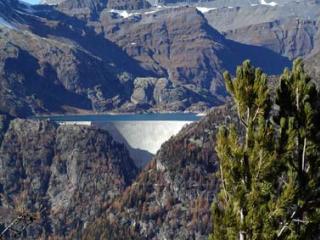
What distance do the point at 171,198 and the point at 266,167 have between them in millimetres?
154034

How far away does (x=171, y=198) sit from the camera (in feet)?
557

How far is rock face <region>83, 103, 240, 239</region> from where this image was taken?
15450 cm

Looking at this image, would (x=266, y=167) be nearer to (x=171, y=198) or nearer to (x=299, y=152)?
(x=299, y=152)

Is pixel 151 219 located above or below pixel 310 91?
below

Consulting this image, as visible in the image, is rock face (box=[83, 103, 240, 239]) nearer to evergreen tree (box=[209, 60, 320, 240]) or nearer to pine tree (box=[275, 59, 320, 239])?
pine tree (box=[275, 59, 320, 239])

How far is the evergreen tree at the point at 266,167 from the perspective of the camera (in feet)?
53.8

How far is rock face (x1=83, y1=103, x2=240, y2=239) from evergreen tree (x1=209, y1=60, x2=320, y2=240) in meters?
127

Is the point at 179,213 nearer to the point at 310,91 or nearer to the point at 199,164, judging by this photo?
the point at 199,164

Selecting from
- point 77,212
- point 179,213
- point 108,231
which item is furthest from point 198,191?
point 77,212

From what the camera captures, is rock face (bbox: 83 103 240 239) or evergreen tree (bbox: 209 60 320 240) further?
rock face (bbox: 83 103 240 239)

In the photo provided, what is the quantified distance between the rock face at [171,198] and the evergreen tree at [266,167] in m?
127

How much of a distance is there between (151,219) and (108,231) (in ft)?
35.7

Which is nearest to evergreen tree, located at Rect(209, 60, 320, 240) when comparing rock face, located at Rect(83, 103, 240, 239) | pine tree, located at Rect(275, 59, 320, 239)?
pine tree, located at Rect(275, 59, 320, 239)

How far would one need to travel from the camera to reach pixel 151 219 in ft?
529
